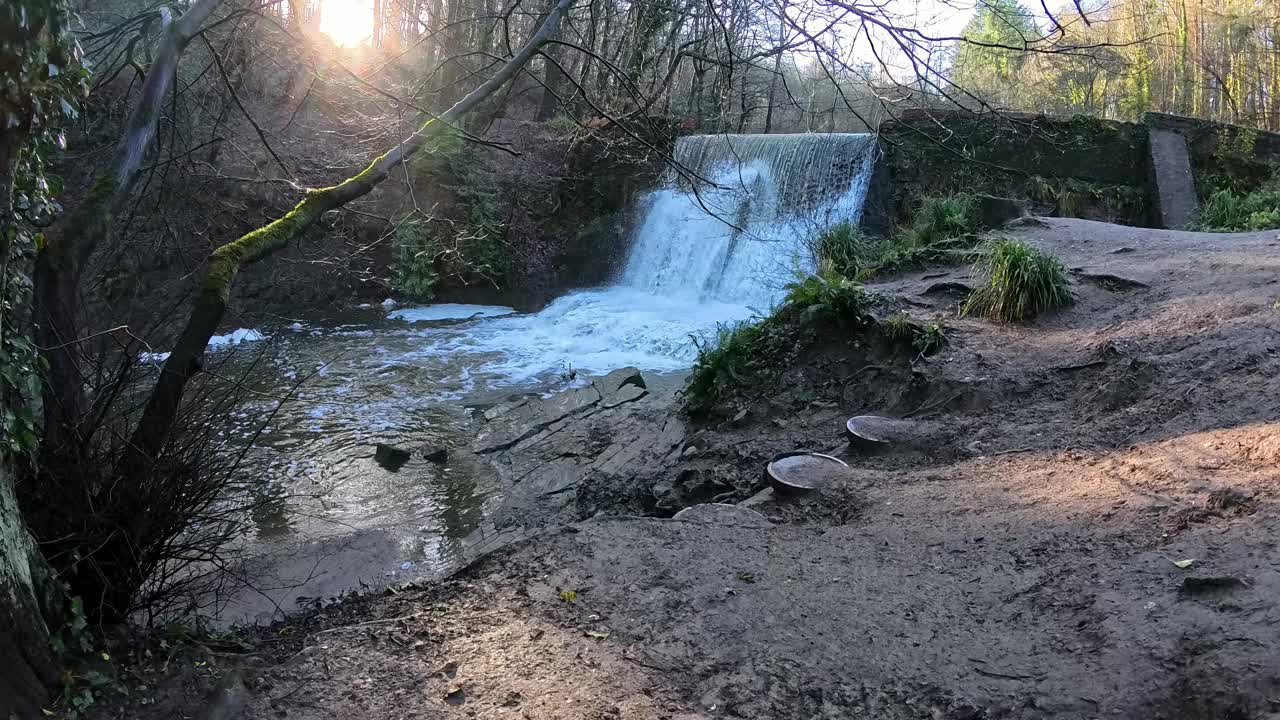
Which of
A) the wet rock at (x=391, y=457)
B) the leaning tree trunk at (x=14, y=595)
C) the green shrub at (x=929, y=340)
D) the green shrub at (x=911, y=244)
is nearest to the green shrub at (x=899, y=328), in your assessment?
the green shrub at (x=929, y=340)

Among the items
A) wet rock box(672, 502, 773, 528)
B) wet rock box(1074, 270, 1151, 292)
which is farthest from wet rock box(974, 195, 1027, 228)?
wet rock box(672, 502, 773, 528)

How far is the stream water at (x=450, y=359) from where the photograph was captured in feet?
21.0

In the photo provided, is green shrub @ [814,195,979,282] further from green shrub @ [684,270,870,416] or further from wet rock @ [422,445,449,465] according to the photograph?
wet rock @ [422,445,449,465]

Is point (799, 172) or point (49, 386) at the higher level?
point (799, 172)

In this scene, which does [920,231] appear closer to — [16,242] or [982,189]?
[982,189]

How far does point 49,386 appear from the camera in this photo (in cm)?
329

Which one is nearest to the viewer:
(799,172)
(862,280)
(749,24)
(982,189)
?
(749,24)

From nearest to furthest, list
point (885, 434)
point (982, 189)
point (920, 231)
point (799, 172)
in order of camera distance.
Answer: point (885, 434), point (920, 231), point (982, 189), point (799, 172)

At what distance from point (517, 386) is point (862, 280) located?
15.2 ft

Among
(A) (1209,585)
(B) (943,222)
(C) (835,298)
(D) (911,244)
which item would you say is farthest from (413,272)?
(A) (1209,585)

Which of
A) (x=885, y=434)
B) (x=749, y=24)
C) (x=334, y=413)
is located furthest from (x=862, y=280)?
(x=334, y=413)

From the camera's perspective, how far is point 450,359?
41.5 ft

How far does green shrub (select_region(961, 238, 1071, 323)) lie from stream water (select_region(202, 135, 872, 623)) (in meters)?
2.12

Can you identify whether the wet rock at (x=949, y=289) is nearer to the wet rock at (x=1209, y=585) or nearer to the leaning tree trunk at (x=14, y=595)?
the wet rock at (x=1209, y=585)
